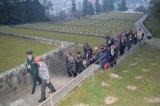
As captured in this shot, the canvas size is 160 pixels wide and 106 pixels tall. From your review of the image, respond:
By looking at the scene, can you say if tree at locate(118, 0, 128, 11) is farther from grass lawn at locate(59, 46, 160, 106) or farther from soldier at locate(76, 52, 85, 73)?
soldier at locate(76, 52, 85, 73)

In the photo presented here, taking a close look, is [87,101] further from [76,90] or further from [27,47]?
[27,47]

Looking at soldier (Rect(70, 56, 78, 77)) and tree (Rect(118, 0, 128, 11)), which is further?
tree (Rect(118, 0, 128, 11))

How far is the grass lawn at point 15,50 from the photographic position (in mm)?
19891

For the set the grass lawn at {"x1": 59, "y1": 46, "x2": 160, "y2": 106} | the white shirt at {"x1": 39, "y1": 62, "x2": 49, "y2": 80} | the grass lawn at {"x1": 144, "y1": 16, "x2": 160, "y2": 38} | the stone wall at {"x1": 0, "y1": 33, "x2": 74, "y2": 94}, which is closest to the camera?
the white shirt at {"x1": 39, "y1": 62, "x2": 49, "y2": 80}

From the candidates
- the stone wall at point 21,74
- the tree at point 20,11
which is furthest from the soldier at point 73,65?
the tree at point 20,11

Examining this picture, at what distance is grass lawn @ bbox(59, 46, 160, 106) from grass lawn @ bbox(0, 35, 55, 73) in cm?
668

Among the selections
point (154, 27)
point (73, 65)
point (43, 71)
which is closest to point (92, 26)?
point (154, 27)

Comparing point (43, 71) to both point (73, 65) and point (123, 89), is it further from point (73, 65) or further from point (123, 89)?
point (123, 89)

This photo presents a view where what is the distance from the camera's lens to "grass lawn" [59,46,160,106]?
13.0 metres

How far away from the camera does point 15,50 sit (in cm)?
2462

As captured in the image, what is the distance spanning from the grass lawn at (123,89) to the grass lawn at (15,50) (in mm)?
6684

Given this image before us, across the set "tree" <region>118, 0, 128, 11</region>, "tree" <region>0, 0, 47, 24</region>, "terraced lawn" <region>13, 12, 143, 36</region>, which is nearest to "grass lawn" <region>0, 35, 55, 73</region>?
"terraced lawn" <region>13, 12, 143, 36</region>

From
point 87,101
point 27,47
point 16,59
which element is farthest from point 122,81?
point 27,47

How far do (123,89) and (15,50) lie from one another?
13.1 meters
